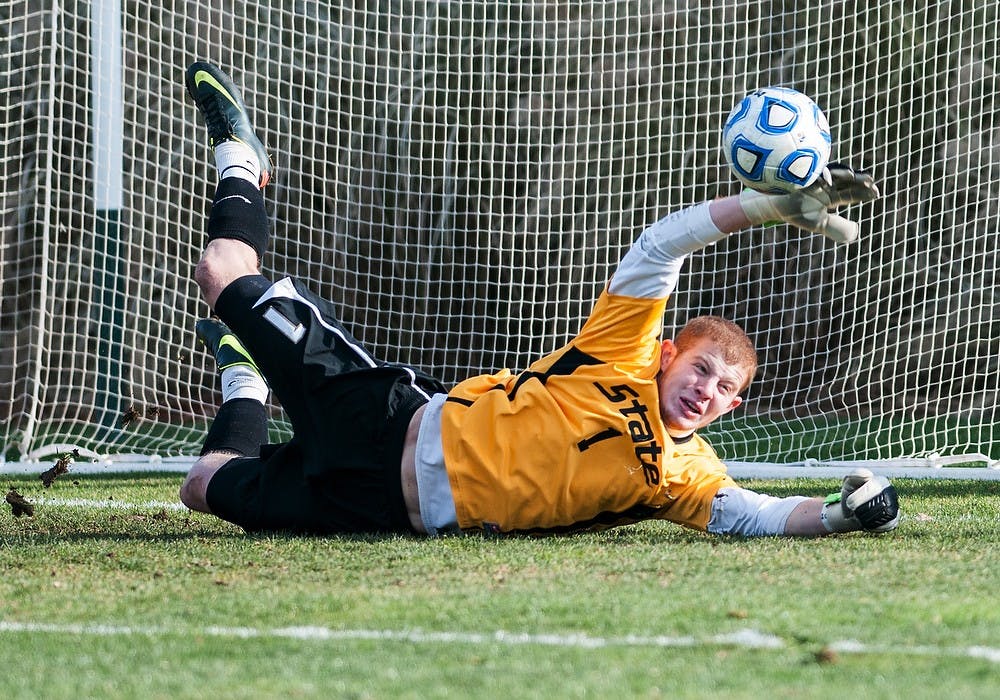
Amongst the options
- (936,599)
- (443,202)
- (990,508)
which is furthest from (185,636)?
(443,202)

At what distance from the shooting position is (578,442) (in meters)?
3.93

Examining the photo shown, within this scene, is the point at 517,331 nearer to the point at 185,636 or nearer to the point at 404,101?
the point at 404,101

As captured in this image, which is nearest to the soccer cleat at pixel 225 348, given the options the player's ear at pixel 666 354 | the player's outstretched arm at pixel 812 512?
the player's ear at pixel 666 354

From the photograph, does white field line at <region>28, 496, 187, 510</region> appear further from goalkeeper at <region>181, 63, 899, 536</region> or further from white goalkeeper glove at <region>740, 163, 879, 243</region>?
white goalkeeper glove at <region>740, 163, 879, 243</region>

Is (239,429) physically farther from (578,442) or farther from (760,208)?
(760,208)

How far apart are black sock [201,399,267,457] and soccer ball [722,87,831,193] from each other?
86.1 inches

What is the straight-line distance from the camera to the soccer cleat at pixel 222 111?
17.5 feet

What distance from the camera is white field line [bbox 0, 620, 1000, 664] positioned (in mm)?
2414

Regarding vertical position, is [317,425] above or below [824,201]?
below

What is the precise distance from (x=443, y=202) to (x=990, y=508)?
5820 millimetres

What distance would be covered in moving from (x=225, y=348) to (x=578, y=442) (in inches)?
79.3

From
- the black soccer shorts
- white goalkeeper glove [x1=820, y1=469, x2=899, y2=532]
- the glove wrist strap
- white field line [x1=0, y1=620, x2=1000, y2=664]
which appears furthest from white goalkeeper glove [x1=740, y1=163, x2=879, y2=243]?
white field line [x1=0, y1=620, x2=1000, y2=664]

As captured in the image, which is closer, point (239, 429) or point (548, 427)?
point (548, 427)

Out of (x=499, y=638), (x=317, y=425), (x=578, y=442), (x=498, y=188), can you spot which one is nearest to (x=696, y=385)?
(x=578, y=442)
